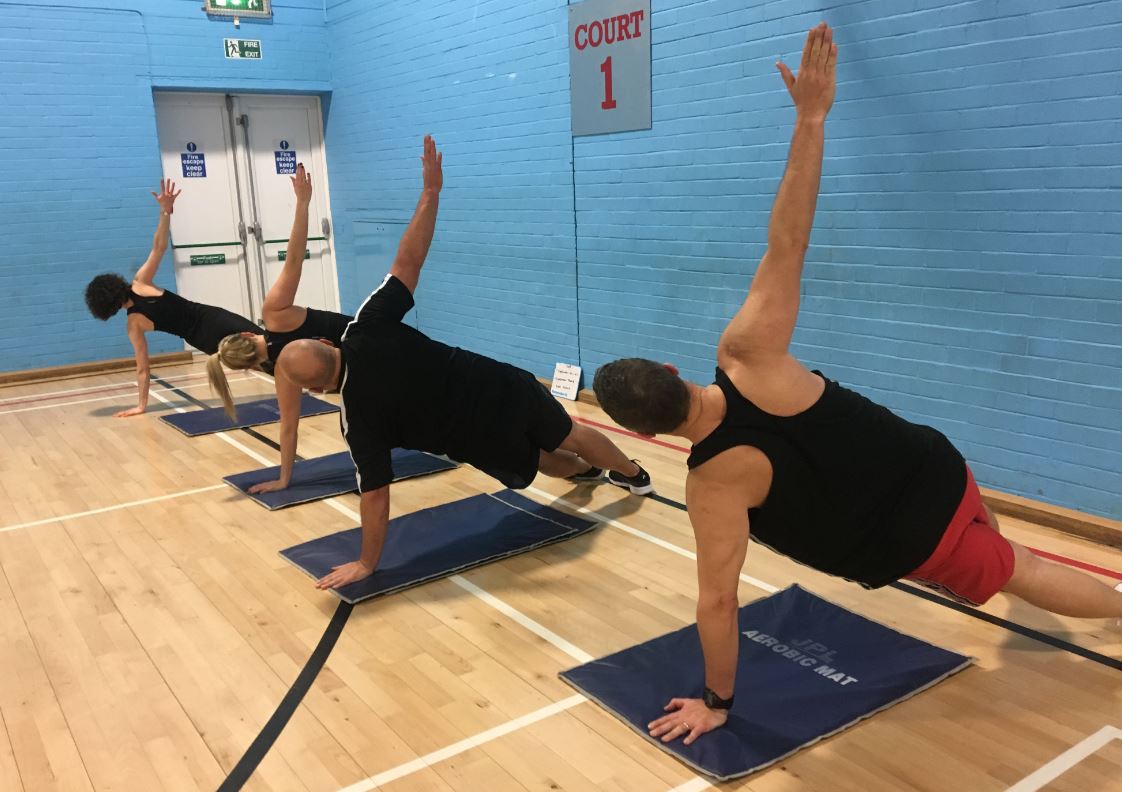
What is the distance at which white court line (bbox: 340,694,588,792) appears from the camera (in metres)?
2.23

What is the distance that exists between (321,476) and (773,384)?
3.22 meters

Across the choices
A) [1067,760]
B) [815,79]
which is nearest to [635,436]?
[1067,760]

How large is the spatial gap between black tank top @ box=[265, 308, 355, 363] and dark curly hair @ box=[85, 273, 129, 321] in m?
2.17

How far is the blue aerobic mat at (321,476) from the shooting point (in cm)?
439

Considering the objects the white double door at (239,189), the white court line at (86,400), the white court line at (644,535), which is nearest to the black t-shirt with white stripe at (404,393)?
the white court line at (644,535)

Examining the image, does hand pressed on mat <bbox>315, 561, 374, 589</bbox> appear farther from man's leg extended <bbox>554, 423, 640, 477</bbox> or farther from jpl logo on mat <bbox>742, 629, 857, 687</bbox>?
jpl logo on mat <bbox>742, 629, 857, 687</bbox>

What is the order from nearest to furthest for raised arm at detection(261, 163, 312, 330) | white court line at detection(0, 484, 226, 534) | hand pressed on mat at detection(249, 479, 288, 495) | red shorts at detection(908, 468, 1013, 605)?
red shorts at detection(908, 468, 1013, 605)
raised arm at detection(261, 163, 312, 330)
white court line at detection(0, 484, 226, 534)
hand pressed on mat at detection(249, 479, 288, 495)

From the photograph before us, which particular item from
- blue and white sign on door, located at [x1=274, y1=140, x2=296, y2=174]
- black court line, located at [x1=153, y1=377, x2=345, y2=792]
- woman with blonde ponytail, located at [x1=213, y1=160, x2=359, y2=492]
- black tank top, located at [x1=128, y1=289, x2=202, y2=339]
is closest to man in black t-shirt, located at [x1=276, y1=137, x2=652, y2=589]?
black court line, located at [x1=153, y1=377, x2=345, y2=792]

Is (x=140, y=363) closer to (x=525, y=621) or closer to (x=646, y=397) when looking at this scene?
(x=525, y=621)

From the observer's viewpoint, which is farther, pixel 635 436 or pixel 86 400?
pixel 86 400

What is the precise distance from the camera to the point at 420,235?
11.1 feet

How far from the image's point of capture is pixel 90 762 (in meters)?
2.37

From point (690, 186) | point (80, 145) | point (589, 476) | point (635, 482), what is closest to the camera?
point (635, 482)

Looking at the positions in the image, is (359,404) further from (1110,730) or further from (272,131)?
(272,131)
